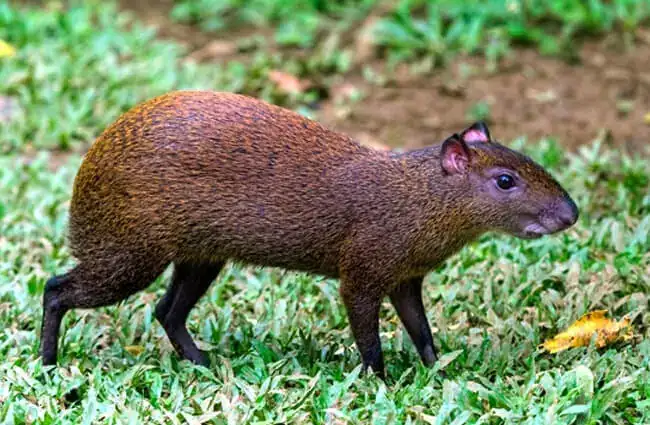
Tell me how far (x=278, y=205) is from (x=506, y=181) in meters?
1.07

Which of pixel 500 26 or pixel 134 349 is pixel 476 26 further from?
pixel 134 349

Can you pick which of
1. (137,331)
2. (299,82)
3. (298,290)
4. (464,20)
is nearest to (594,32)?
(464,20)

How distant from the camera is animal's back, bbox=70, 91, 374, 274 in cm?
590

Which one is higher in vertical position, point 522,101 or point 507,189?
point 507,189

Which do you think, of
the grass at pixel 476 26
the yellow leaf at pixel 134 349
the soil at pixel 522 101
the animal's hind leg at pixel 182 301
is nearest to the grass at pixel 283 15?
the grass at pixel 476 26

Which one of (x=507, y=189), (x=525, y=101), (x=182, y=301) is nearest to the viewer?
(x=507, y=189)

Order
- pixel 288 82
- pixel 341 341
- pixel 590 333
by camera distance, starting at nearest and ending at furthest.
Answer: pixel 590 333 → pixel 341 341 → pixel 288 82

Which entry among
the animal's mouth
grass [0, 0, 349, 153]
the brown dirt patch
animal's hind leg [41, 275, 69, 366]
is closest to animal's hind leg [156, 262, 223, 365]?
animal's hind leg [41, 275, 69, 366]

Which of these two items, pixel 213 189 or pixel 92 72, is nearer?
pixel 213 189

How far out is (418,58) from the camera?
→ 419 inches

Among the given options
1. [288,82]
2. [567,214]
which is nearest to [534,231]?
[567,214]

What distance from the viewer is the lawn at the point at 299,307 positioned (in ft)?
18.2

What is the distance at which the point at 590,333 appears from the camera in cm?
627

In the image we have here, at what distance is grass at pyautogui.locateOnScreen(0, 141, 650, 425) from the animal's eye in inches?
32.4
